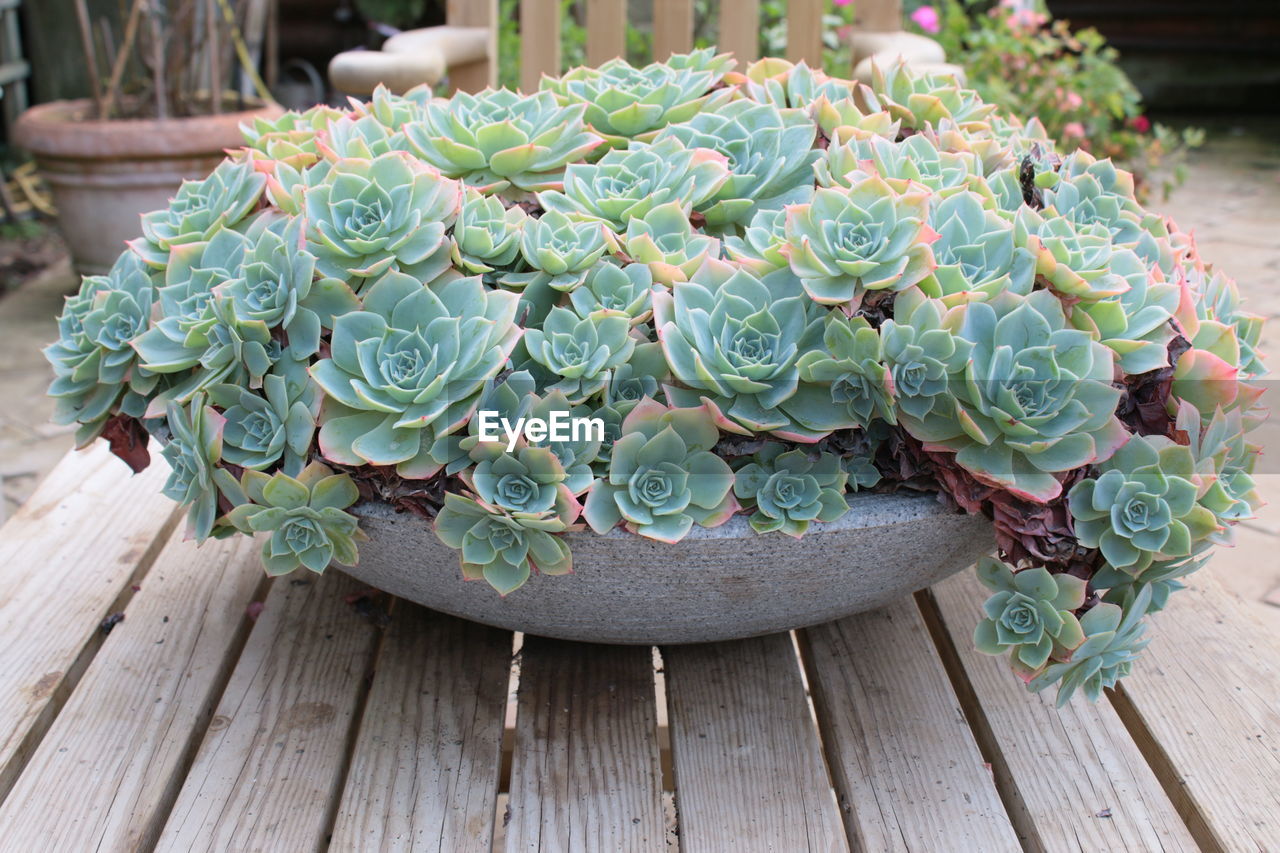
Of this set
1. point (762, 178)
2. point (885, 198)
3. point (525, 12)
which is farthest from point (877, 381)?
point (525, 12)

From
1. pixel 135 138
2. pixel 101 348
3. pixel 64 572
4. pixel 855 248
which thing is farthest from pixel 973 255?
pixel 135 138

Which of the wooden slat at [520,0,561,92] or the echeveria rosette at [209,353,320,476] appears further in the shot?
the wooden slat at [520,0,561,92]

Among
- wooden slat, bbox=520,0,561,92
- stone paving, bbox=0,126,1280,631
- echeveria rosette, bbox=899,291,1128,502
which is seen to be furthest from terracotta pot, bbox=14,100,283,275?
echeveria rosette, bbox=899,291,1128,502

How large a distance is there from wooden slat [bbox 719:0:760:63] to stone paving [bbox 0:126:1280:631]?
1035 mm

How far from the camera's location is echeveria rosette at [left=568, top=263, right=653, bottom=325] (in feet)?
2.57

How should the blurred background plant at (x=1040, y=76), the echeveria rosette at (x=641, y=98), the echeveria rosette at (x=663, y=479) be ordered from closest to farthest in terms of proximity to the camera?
the echeveria rosette at (x=663, y=479) → the echeveria rosette at (x=641, y=98) → the blurred background plant at (x=1040, y=76)

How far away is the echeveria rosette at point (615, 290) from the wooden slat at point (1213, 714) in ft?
1.71

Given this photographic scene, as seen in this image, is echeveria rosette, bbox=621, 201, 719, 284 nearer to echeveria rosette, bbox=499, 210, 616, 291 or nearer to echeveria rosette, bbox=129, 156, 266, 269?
echeveria rosette, bbox=499, 210, 616, 291

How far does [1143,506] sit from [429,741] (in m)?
0.55

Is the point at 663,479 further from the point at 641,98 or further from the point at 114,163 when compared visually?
the point at 114,163

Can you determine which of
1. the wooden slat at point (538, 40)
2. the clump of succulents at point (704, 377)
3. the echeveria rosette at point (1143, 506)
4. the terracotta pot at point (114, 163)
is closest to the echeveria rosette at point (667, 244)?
the clump of succulents at point (704, 377)

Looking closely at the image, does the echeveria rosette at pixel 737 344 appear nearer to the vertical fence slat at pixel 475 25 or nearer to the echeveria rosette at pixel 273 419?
the echeveria rosette at pixel 273 419

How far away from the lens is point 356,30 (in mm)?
4723

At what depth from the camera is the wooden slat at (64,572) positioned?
881 millimetres
